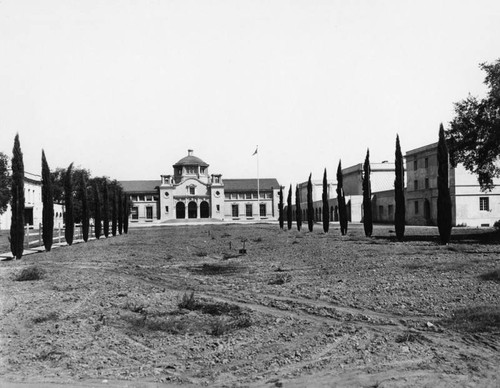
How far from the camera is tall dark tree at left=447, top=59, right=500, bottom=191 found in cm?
2595

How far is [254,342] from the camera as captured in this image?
23.5ft

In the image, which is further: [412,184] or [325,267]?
[412,184]

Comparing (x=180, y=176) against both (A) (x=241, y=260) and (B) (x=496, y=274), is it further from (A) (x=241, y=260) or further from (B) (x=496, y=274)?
(B) (x=496, y=274)

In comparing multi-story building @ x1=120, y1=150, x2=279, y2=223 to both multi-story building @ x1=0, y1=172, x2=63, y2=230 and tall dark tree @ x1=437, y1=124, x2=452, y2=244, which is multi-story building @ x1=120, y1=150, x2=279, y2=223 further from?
tall dark tree @ x1=437, y1=124, x2=452, y2=244

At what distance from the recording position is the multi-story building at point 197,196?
8819 cm

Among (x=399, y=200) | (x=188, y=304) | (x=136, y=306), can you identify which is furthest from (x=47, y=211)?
(x=399, y=200)

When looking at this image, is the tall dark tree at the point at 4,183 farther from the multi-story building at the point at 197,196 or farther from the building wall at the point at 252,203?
the building wall at the point at 252,203

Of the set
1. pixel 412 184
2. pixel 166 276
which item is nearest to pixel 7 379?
pixel 166 276

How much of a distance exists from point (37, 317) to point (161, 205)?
8001cm

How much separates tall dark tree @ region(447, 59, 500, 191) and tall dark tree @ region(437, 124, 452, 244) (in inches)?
86.3

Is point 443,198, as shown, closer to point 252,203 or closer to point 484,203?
point 484,203

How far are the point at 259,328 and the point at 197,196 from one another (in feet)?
266

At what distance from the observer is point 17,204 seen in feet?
68.9

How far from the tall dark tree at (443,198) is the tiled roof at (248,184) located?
2702 inches
